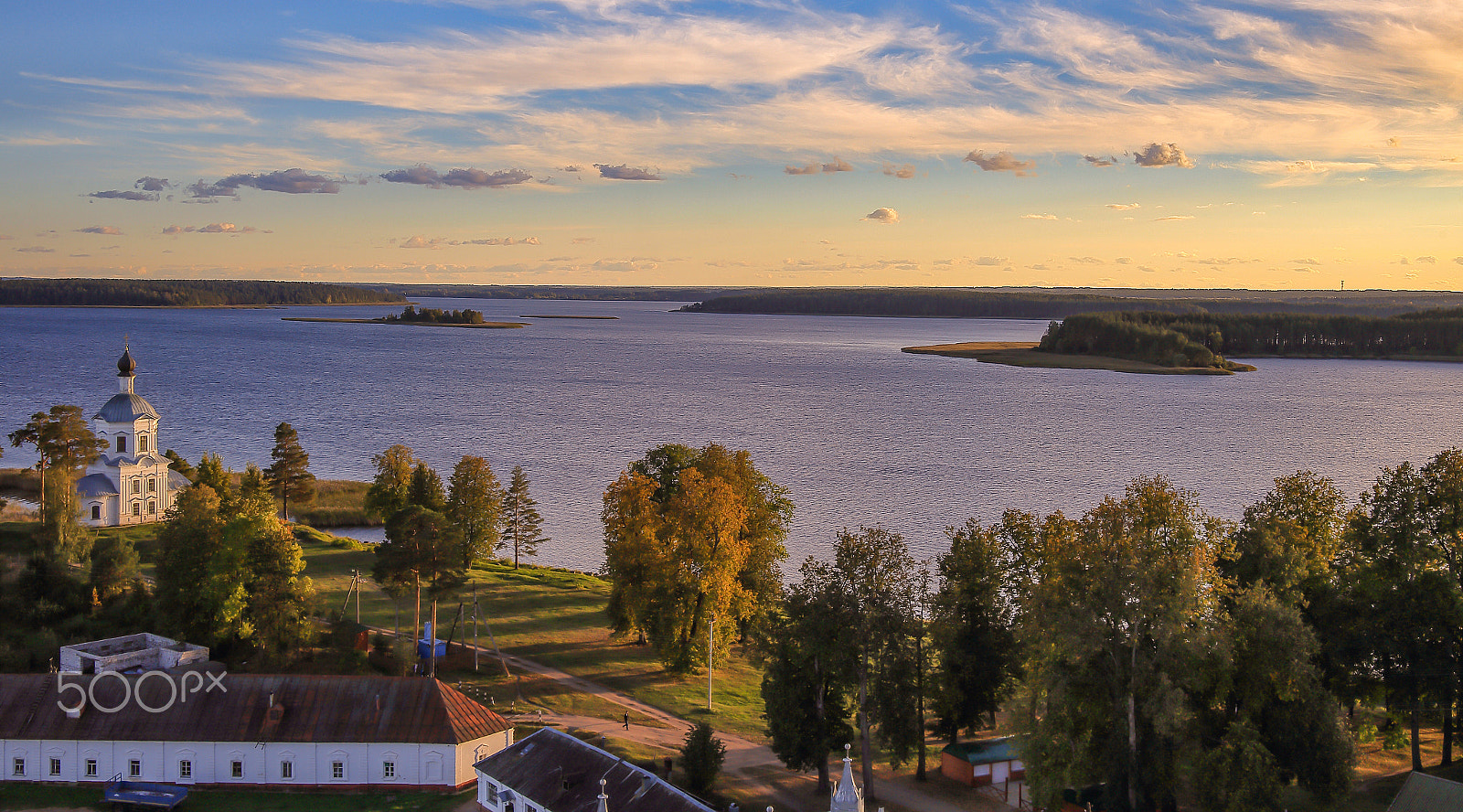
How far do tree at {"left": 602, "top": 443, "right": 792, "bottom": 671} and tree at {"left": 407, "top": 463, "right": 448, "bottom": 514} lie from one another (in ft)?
55.6

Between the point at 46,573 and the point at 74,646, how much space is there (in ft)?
27.3

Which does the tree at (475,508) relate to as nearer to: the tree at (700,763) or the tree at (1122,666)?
the tree at (700,763)

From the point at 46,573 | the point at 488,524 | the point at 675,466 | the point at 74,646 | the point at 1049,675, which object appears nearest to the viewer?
the point at 1049,675

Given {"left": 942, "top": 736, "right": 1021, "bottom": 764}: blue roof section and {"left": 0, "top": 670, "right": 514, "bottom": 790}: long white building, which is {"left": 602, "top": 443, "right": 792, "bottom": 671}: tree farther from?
{"left": 0, "top": 670, "right": 514, "bottom": 790}: long white building

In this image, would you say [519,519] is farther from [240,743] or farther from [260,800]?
[260,800]

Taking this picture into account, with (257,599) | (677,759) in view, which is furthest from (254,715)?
(677,759)

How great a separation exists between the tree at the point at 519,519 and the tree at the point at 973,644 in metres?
32.9

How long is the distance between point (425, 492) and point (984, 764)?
37.0m

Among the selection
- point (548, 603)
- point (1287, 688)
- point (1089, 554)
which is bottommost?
point (548, 603)

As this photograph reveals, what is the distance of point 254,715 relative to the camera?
32.2 metres

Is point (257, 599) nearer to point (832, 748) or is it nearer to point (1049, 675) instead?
point (832, 748)

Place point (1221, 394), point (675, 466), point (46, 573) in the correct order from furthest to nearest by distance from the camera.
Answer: point (1221, 394)
point (675, 466)
point (46, 573)

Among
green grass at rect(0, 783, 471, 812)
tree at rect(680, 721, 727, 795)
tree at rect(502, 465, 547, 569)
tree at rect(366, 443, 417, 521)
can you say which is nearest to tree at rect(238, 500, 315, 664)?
green grass at rect(0, 783, 471, 812)

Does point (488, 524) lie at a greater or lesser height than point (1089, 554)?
lesser
